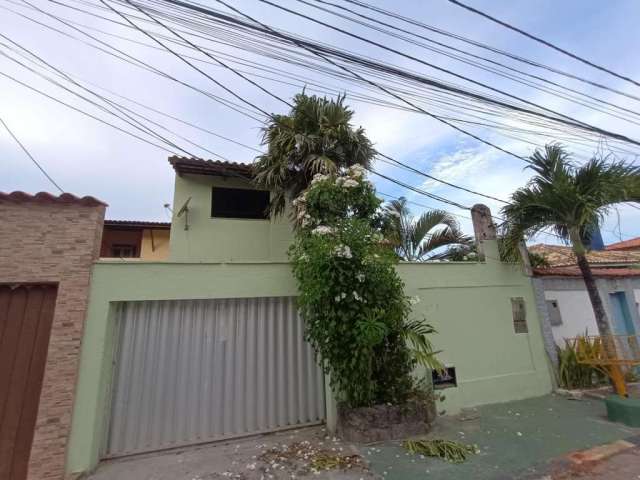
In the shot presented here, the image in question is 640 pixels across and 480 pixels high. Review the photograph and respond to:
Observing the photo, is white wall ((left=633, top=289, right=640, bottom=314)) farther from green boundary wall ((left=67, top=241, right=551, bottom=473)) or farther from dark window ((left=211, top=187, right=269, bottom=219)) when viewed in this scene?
dark window ((left=211, top=187, right=269, bottom=219))

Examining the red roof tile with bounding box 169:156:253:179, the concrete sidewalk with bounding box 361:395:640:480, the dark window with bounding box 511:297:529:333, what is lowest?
the concrete sidewalk with bounding box 361:395:640:480

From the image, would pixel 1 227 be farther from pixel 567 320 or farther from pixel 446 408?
pixel 567 320

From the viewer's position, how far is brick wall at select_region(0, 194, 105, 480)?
11.2ft

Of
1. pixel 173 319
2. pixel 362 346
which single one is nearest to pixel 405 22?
pixel 362 346

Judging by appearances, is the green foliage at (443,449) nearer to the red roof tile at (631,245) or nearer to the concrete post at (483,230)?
the concrete post at (483,230)

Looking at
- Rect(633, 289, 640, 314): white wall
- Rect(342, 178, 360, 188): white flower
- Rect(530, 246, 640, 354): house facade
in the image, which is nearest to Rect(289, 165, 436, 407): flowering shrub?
Rect(342, 178, 360, 188): white flower

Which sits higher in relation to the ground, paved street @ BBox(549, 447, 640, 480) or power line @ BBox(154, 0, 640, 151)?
power line @ BBox(154, 0, 640, 151)

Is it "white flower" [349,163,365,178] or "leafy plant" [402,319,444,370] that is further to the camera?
"white flower" [349,163,365,178]

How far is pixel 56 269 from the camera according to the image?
378 centimetres

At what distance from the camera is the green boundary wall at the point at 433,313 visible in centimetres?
373

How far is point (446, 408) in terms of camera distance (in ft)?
17.2

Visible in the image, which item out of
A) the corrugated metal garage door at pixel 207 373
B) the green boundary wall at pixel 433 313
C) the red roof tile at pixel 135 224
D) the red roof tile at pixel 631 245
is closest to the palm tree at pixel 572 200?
the green boundary wall at pixel 433 313

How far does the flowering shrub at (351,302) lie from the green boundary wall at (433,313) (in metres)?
0.72

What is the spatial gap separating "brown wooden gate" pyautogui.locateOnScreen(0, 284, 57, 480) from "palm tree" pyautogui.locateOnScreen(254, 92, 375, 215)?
4140 millimetres
